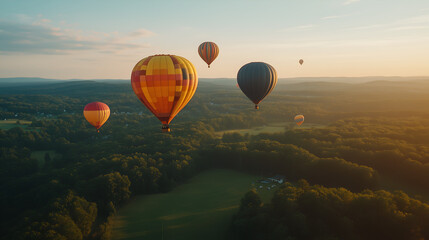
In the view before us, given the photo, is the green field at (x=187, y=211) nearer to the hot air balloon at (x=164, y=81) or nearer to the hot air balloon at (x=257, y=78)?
the hot air balloon at (x=164, y=81)

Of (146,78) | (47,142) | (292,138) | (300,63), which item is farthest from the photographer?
(300,63)

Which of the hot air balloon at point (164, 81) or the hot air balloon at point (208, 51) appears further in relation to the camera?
the hot air balloon at point (208, 51)

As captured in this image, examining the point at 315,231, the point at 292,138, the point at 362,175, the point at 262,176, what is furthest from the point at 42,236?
the point at 292,138

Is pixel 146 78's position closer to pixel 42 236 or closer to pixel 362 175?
pixel 42 236

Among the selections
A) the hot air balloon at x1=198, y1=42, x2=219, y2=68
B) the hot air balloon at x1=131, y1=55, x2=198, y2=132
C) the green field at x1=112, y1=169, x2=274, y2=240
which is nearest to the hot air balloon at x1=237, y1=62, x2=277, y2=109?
the hot air balloon at x1=131, y1=55, x2=198, y2=132

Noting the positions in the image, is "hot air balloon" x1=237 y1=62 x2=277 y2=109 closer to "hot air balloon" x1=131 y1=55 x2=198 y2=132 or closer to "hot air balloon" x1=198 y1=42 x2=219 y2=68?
Result: "hot air balloon" x1=131 y1=55 x2=198 y2=132


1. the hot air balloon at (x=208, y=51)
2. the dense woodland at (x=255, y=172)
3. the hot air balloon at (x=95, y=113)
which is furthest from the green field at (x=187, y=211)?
the hot air balloon at (x=208, y=51)

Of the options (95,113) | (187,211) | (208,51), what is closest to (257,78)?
(208,51)
